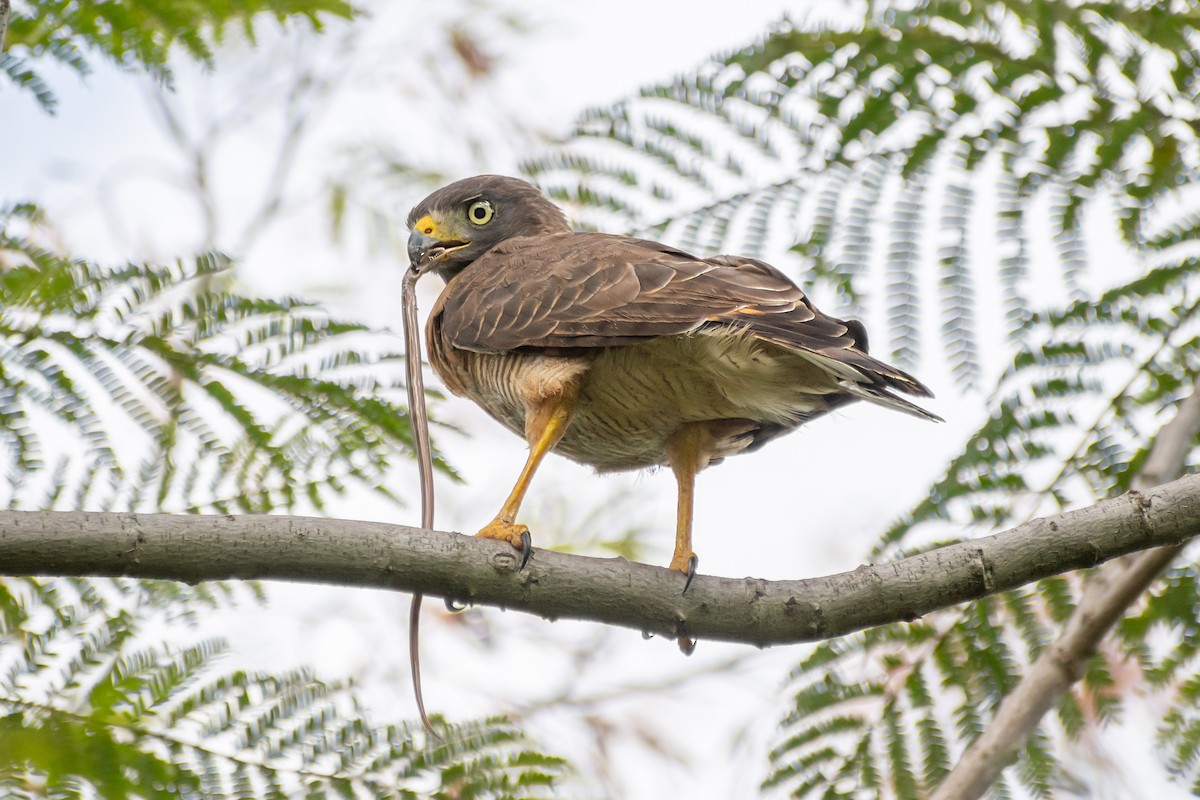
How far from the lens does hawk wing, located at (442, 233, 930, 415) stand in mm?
3824

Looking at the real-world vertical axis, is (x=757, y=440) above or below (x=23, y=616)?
above

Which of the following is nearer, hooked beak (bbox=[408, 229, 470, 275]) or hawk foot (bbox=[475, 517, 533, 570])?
hawk foot (bbox=[475, 517, 533, 570])

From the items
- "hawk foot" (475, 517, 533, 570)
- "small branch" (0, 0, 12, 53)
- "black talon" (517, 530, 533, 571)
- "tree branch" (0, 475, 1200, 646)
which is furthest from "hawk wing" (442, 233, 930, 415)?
"small branch" (0, 0, 12, 53)

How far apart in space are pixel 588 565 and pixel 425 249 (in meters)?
2.56

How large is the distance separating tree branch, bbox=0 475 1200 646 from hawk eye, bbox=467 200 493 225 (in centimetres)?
261

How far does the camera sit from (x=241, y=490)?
4086 millimetres

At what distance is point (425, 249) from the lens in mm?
5531

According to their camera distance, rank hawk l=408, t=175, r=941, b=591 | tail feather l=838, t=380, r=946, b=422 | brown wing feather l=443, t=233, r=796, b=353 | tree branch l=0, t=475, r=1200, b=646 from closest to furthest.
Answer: tree branch l=0, t=475, r=1200, b=646 < tail feather l=838, t=380, r=946, b=422 < hawk l=408, t=175, r=941, b=591 < brown wing feather l=443, t=233, r=796, b=353

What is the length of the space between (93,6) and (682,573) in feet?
8.47

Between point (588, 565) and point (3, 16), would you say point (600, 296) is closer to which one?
point (588, 565)

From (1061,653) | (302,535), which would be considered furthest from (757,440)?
(302,535)

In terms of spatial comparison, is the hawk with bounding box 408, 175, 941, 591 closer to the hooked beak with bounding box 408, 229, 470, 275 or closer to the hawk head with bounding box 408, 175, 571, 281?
the hooked beak with bounding box 408, 229, 470, 275

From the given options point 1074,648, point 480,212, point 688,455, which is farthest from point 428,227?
point 1074,648

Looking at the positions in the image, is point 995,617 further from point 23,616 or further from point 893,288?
point 23,616
